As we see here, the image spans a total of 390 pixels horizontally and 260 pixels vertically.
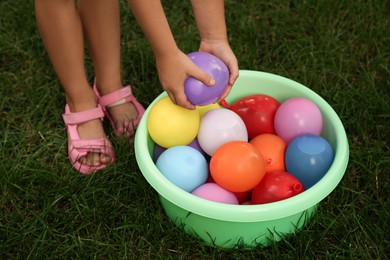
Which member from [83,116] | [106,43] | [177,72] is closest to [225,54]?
[177,72]

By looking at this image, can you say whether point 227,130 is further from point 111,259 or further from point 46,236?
Answer: point 46,236

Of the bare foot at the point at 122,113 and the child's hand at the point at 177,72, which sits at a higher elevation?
the child's hand at the point at 177,72

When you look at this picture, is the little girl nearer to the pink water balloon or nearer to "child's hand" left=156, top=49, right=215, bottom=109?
"child's hand" left=156, top=49, right=215, bottom=109

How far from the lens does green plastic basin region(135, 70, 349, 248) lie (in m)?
1.38

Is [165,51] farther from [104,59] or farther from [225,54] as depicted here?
[104,59]

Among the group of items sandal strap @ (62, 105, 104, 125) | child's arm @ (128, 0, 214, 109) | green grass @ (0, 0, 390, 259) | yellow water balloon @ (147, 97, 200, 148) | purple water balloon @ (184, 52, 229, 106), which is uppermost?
child's arm @ (128, 0, 214, 109)

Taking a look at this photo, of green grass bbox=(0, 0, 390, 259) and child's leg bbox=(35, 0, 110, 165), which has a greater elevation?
child's leg bbox=(35, 0, 110, 165)

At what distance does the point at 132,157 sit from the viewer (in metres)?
1.76

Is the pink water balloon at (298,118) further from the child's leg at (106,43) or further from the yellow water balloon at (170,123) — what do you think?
the child's leg at (106,43)

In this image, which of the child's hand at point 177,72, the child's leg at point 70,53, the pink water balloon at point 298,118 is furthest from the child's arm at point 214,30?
the child's leg at point 70,53

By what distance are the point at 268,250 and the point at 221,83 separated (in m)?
0.45

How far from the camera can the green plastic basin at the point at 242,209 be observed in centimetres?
138

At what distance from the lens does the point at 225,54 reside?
61.8 inches

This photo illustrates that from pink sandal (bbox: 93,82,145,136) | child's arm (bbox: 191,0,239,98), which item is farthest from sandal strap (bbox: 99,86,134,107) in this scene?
child's arm (bbox: 191,0,239,98)
